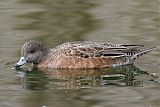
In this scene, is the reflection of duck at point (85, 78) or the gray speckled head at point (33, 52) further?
the gray speckled head at point (33, 52)

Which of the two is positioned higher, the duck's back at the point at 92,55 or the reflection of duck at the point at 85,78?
the duck's back at the point at 92,55

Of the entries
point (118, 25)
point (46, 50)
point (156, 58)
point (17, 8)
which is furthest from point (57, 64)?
point (17, 8)

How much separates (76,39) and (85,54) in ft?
3.77

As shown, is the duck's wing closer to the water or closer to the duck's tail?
the duck's tail

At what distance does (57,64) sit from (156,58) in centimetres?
139

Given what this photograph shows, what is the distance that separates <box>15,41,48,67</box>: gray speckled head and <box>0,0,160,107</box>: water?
15 centimetres

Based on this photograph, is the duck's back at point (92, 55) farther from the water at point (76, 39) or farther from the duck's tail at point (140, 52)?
the water at point (76, 39)

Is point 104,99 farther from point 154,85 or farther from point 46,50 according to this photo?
point 46,50

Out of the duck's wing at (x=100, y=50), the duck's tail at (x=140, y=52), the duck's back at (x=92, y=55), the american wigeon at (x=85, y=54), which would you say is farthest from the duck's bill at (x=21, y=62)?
the duck's tail at (x=140, y=52)

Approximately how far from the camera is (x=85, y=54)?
1104 centimetres

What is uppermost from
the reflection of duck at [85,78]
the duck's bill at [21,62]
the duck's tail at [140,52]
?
the duck's tail at [140,52]

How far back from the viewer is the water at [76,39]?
9258mm

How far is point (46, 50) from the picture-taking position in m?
11.3

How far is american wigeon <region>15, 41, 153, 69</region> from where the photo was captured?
1099 cm
